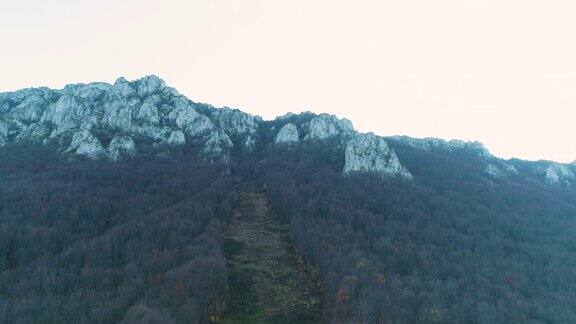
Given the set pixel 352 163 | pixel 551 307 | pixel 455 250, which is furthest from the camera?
pixel 352 163

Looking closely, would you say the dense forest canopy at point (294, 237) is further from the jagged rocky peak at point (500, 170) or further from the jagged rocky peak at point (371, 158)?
the jagged rocky peak at point (500, 170)

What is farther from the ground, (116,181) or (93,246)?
(116,181)

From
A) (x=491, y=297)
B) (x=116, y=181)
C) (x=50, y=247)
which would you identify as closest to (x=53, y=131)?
(x=116, y=181)

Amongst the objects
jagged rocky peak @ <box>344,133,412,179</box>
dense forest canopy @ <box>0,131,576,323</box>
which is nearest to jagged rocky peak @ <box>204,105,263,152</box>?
dense forest canopy @ <box>0,131,576,323</box>

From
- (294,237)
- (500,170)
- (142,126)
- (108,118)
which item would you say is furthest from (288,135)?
(500,170)

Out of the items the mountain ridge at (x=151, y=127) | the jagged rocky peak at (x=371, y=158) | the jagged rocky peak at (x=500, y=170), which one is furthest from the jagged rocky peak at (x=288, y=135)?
the jagged rocky peak at (x=500, y=170)

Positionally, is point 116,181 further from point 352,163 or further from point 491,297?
point 491,297
